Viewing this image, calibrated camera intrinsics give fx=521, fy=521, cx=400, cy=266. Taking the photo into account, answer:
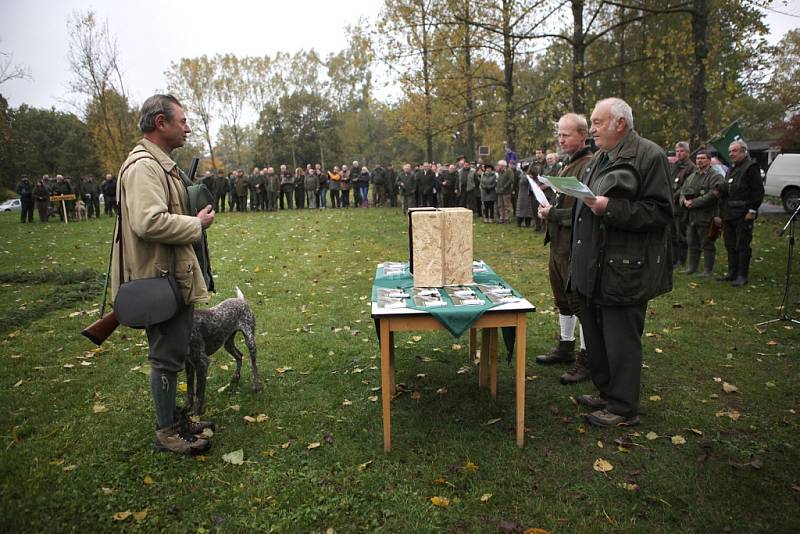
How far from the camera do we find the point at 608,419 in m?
3.86

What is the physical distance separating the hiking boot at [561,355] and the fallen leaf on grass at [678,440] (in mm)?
1533

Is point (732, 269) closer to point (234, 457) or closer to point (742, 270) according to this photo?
point (742, 270)

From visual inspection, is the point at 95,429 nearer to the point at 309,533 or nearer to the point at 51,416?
the point at 51,416

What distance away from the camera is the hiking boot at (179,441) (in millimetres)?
3611

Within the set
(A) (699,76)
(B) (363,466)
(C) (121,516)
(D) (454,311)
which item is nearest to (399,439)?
(B) (363,466)

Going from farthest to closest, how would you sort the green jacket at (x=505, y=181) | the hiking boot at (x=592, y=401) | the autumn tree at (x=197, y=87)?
the autumn tree at (x=197, y=87) < the green jacket at (x=505, y=181) < the hiking boot at (x=592, y=401)

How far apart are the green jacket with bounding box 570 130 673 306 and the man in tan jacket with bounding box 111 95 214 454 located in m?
2.66

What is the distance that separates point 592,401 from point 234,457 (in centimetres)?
277

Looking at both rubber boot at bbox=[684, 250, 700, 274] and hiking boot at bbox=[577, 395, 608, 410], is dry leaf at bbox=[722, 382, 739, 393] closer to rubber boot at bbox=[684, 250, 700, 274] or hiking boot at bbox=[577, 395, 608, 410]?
hiking boot at bbox=[577, 395, 608, 410]

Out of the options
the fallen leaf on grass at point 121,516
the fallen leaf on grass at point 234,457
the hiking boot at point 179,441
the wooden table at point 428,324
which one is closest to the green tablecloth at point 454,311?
the wooden table at point 428,324

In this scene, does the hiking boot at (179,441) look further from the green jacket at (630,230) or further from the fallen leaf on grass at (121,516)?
the green jacket at (630,230)

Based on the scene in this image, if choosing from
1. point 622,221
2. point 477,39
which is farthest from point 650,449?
point 477,39

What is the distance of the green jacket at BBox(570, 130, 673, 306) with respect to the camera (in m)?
3.49

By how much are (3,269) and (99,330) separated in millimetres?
9115
